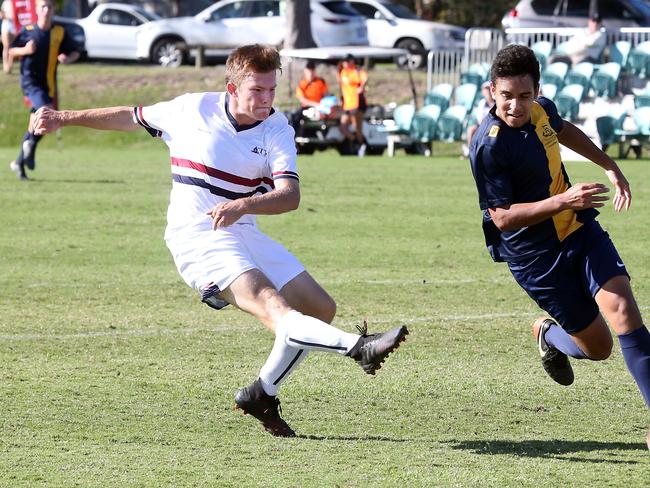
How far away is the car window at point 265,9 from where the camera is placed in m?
36.1

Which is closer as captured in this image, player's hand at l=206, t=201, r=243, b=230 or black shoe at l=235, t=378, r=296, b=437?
player's hand at l=206, t=201, r=243, b=230

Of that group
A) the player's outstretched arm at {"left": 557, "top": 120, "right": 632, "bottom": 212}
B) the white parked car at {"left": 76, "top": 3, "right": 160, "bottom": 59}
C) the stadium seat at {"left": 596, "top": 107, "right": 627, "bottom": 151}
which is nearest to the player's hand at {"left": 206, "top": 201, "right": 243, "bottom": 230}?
the player's outstretched arm at {"left": 557, "top": 120, "right": 632, "bottom": 212}

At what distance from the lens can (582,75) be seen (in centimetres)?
2445

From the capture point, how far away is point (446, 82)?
93.6 ft

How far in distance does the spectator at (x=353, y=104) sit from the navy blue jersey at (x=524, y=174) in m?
18.2

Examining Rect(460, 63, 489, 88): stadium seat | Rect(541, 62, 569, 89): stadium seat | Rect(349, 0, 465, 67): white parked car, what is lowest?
Rect(349, 0, 465, 67): white parked car

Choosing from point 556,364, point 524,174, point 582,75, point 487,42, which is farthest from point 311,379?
point 487,42

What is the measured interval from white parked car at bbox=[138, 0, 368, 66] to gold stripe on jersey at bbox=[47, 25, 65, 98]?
18.4 m

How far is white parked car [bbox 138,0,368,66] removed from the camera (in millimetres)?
35281

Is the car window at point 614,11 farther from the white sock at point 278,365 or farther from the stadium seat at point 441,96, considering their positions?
the white sock at point 278,365

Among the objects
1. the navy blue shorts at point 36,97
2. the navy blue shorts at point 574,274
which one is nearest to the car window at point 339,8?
the navy blue shorts at point 36,97

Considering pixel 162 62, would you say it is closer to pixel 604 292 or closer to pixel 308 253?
pixel 308 253

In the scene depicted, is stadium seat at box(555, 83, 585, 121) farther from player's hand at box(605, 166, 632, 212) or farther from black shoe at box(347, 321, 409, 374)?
A: black shoe at box(347, 321, 409, 374)

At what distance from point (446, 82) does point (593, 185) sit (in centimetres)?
2342
